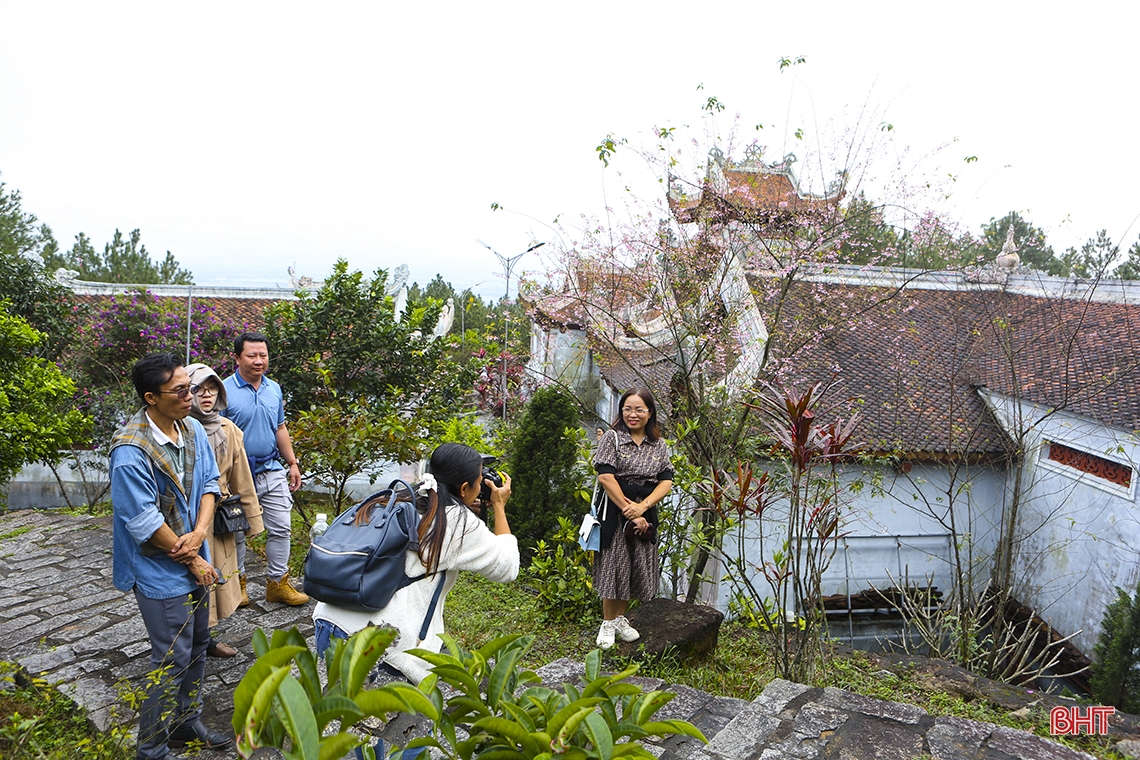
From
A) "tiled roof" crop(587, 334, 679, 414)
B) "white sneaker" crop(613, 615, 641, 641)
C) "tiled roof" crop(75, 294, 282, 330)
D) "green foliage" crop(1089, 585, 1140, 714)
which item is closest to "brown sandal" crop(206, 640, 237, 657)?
"white sneaker" crop(613, 615, 641, 641)

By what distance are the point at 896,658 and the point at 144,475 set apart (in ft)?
14.9

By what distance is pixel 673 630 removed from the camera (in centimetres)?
427

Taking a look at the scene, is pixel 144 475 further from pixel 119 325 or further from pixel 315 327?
pixel 119 325

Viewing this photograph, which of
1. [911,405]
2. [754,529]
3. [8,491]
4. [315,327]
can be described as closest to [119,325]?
[315,327]

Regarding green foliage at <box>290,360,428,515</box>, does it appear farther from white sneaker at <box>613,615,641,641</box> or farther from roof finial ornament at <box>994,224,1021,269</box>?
roof finial ornament at <box>994,224,1021,269</box>

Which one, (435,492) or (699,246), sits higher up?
(699,246)

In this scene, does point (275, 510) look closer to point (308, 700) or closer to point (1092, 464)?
point (308, 700)

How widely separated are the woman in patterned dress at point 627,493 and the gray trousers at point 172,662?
2.13 m

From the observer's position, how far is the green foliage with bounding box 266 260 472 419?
718 cm

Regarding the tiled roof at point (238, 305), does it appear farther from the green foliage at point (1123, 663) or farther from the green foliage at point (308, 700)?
the green foliage at point (1123, 663)

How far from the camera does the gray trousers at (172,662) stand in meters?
2.69

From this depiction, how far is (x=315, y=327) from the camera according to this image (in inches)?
281

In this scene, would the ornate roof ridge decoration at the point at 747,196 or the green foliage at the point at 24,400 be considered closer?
the green foliage at the point at 24,400

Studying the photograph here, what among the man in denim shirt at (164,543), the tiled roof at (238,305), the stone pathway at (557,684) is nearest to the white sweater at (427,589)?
the man in denim shirt at (164,543)
